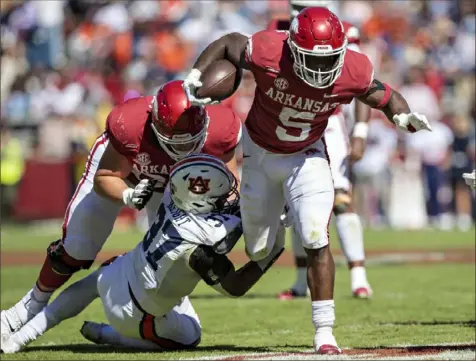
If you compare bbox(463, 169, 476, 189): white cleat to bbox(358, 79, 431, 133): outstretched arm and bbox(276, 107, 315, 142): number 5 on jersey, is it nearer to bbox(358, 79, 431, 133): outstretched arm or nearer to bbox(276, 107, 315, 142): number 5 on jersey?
bbox(358, 79, 431, 133): outstretched arm

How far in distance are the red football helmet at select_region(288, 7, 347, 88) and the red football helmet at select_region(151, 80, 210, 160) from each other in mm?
696

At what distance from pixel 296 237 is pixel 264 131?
2.78m

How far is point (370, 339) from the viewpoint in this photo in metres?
5.89

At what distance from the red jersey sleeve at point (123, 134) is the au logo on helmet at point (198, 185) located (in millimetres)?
732

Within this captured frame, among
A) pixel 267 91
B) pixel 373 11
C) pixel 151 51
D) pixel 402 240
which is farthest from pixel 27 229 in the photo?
pixel 267 91

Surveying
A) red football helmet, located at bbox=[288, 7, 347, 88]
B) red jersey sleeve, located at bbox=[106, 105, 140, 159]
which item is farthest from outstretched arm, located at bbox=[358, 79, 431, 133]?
red jersey sleeve, located at bbox=[106, 105, 140, 159]

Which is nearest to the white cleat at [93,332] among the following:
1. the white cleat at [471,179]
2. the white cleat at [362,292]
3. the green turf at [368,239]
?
the white cleat at [471,179]

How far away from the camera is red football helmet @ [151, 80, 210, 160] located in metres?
5.58

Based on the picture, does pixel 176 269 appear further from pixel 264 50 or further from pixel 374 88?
pixel 374 88

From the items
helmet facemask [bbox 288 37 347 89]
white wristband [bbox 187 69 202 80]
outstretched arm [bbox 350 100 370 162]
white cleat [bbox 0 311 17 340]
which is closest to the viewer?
helmet facemask [bbox 288 37 347 89]

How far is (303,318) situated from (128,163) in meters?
1.84

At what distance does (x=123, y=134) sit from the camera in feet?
19.4

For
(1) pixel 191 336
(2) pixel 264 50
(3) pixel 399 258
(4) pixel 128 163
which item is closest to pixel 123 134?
(4) pixel 128 163

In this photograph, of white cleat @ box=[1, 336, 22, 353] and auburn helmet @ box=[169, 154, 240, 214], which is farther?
white cleat @ box=[1, 336, 22, 353]
